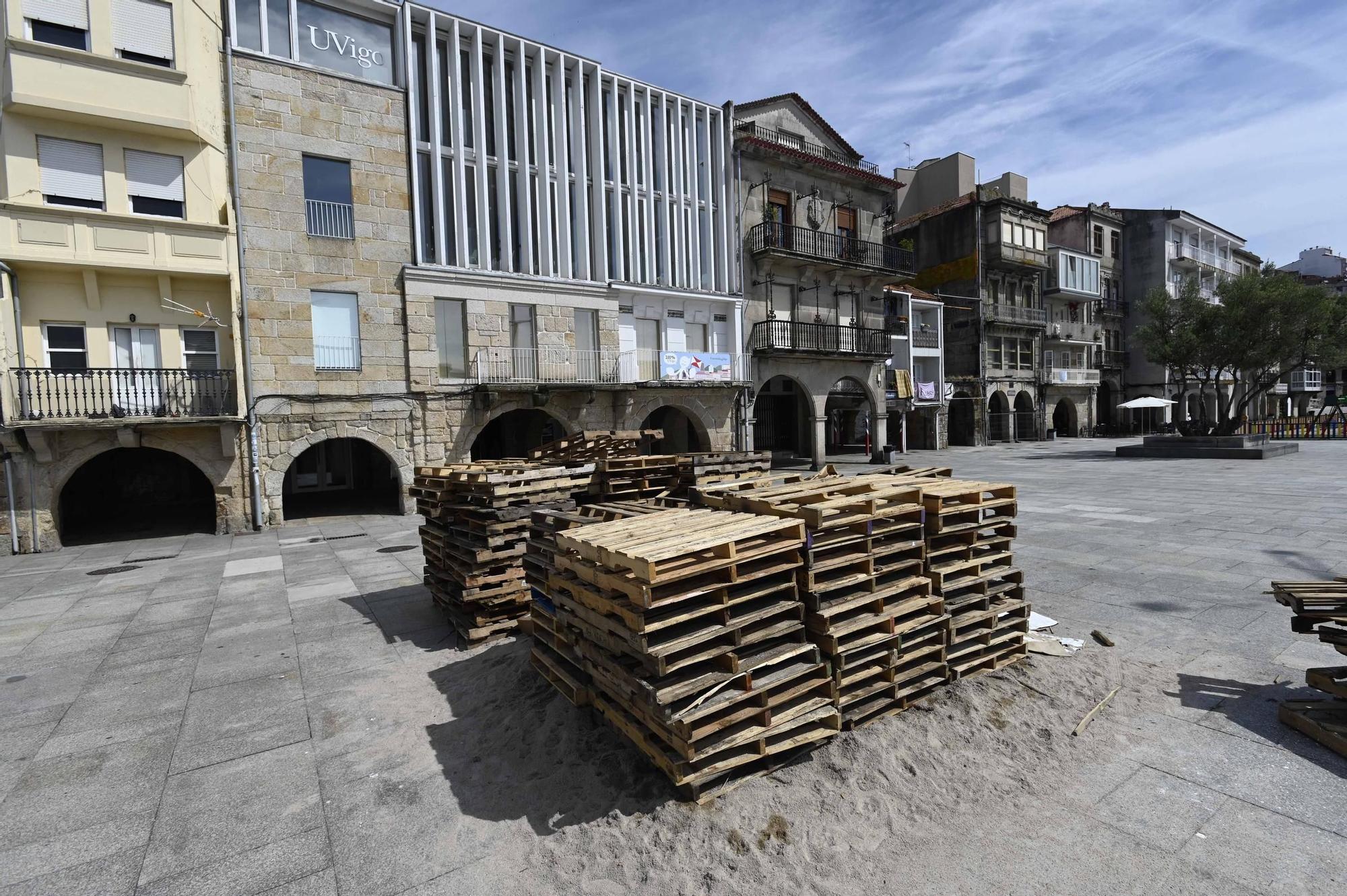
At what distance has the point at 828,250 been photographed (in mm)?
27656

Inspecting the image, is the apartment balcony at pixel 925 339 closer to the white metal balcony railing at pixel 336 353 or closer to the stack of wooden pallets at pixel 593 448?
the stack of wooden pallets at pixel 593 448

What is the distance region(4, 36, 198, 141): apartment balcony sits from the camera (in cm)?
1290

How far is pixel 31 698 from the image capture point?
5977 millimetres

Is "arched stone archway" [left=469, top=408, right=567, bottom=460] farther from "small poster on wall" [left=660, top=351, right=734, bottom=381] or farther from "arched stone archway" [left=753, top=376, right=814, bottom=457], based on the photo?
"arched stone archway" [left=753, top=376, right=814, bottom=457]

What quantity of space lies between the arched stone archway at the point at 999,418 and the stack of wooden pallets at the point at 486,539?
40.5 m

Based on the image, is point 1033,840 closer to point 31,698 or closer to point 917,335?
point 31,698

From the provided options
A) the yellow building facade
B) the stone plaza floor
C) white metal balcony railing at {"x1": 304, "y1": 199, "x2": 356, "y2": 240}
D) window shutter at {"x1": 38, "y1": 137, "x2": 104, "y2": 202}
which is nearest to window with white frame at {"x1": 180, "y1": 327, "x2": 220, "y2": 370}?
the yellow building facade

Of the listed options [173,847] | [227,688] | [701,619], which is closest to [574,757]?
[701,619]

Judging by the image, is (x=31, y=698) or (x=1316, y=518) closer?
(x=31, y=698)

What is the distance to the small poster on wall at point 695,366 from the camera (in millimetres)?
22297

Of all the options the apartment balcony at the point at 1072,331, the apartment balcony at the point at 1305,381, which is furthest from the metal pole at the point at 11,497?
the apartment balcony at the point at 1305,381

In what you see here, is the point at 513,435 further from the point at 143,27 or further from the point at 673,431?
the point at 143,27

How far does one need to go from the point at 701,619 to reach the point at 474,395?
1575 cm

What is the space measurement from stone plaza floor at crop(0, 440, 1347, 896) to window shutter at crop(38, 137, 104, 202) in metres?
9.84
